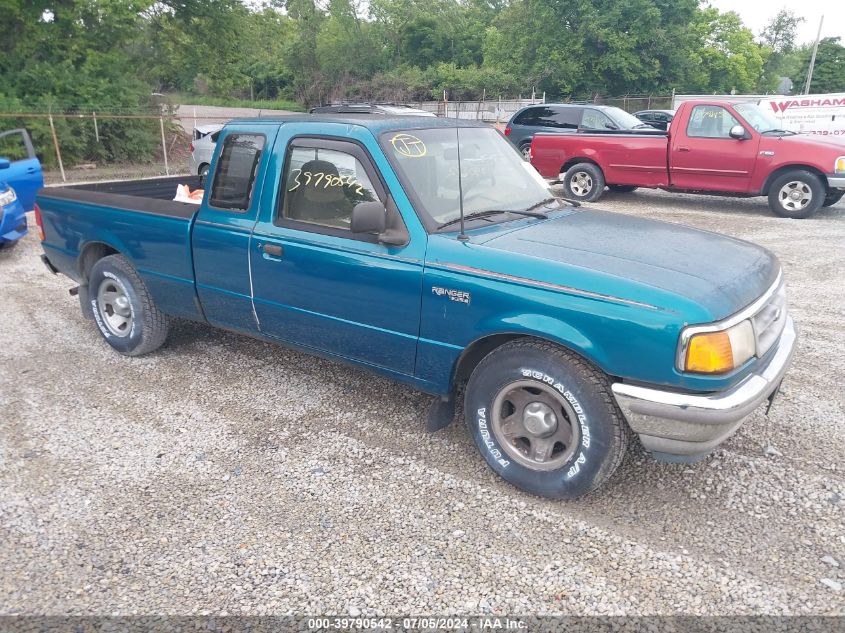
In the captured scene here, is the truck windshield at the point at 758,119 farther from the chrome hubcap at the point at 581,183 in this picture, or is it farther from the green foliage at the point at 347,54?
the green foliage at the point at 347,54

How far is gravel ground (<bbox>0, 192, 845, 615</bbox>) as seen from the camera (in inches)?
107

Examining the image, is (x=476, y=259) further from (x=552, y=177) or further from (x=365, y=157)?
(x=552, y=177)

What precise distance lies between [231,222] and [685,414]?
9.68ft

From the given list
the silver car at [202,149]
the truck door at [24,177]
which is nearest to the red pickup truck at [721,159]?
the silver car at [202,149]

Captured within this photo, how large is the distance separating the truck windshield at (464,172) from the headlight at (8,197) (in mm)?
6710

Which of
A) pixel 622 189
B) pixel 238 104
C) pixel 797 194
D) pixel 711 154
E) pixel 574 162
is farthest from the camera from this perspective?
pixel 238 104

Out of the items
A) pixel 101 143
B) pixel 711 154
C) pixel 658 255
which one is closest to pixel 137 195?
pixel 658 255

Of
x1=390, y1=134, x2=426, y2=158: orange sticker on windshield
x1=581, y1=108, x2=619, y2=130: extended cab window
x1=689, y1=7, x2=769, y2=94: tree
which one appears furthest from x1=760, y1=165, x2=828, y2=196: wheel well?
x1=689, y1=7, x2=769, y2=94: tree

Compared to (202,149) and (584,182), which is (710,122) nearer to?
(584,182)

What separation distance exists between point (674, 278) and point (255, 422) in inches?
106

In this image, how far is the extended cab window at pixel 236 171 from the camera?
417 centimetres

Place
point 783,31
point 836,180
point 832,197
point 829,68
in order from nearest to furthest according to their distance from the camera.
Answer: point 836,180 → point 832,197 → point 829,68 → point 783,31

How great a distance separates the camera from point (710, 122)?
11141mm

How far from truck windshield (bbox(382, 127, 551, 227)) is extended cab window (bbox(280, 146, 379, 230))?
26 centimetres
